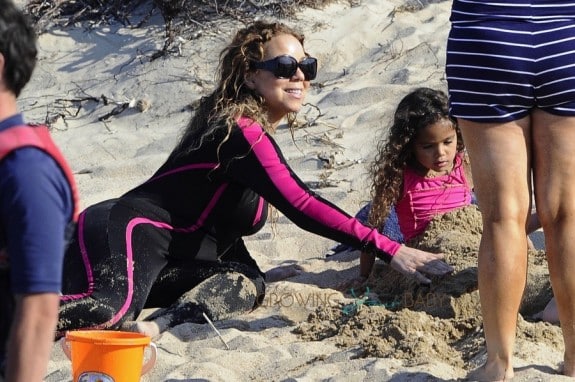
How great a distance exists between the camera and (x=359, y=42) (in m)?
7.96

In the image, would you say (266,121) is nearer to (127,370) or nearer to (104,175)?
(127,370)

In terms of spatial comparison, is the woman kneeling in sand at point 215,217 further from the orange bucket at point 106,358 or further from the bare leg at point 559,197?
the bare leg at point 559,197

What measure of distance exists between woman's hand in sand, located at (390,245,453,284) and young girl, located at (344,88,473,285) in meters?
0.60

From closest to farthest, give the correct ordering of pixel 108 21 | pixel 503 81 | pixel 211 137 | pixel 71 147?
pixel 503 81 → pixel 211 137 → pixel 71 147 → pixel 108 21

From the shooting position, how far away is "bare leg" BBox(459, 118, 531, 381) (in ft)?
10.4

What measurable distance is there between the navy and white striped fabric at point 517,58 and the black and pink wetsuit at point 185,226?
48.8 inches

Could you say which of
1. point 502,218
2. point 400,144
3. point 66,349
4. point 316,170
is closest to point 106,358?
point 66,349

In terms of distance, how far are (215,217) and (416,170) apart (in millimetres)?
968

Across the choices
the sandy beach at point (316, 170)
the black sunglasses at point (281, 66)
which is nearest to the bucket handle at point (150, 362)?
the sandy beach at point (316, 170)

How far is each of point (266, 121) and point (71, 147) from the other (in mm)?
3225

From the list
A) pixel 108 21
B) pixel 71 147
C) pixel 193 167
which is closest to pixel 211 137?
pixel 193 167

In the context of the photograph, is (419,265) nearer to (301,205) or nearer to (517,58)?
(301,205)

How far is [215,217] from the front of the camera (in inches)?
185

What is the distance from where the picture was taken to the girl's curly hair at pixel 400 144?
16.0 ft
